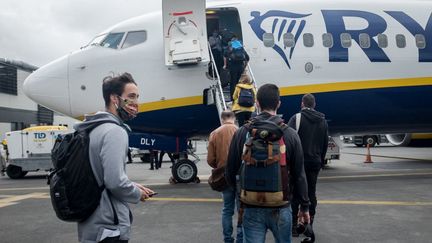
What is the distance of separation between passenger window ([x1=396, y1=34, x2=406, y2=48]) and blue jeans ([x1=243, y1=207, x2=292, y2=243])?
9.42m

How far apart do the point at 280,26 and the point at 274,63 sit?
101 cm

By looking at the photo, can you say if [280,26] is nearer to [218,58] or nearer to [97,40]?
[218,58]

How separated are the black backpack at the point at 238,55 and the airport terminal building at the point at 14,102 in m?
37.1

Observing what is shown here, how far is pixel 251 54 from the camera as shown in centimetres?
1039

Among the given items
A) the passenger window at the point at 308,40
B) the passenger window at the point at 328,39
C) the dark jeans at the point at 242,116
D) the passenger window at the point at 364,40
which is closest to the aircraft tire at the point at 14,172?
the dark jeans at the point at 242,116

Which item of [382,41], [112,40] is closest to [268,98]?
[112,40]

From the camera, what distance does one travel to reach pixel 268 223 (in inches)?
124

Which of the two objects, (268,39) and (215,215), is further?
(268,39)

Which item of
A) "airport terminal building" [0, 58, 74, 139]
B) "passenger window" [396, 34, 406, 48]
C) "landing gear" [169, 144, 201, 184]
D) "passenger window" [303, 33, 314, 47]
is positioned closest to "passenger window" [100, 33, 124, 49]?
"landing gear" [169, 144, 201, 184]

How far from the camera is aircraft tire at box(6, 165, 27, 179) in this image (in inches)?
600

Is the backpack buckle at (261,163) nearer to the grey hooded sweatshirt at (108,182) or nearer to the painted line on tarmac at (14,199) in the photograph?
the grey hooded sweatshirt at (108,182)

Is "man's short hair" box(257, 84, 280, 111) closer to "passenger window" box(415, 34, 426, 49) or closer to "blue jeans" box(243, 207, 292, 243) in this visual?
"blue jeans" box(243, 207, 292, 243)

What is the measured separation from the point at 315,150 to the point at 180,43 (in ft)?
17.8

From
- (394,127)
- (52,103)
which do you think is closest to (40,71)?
(52,103)
